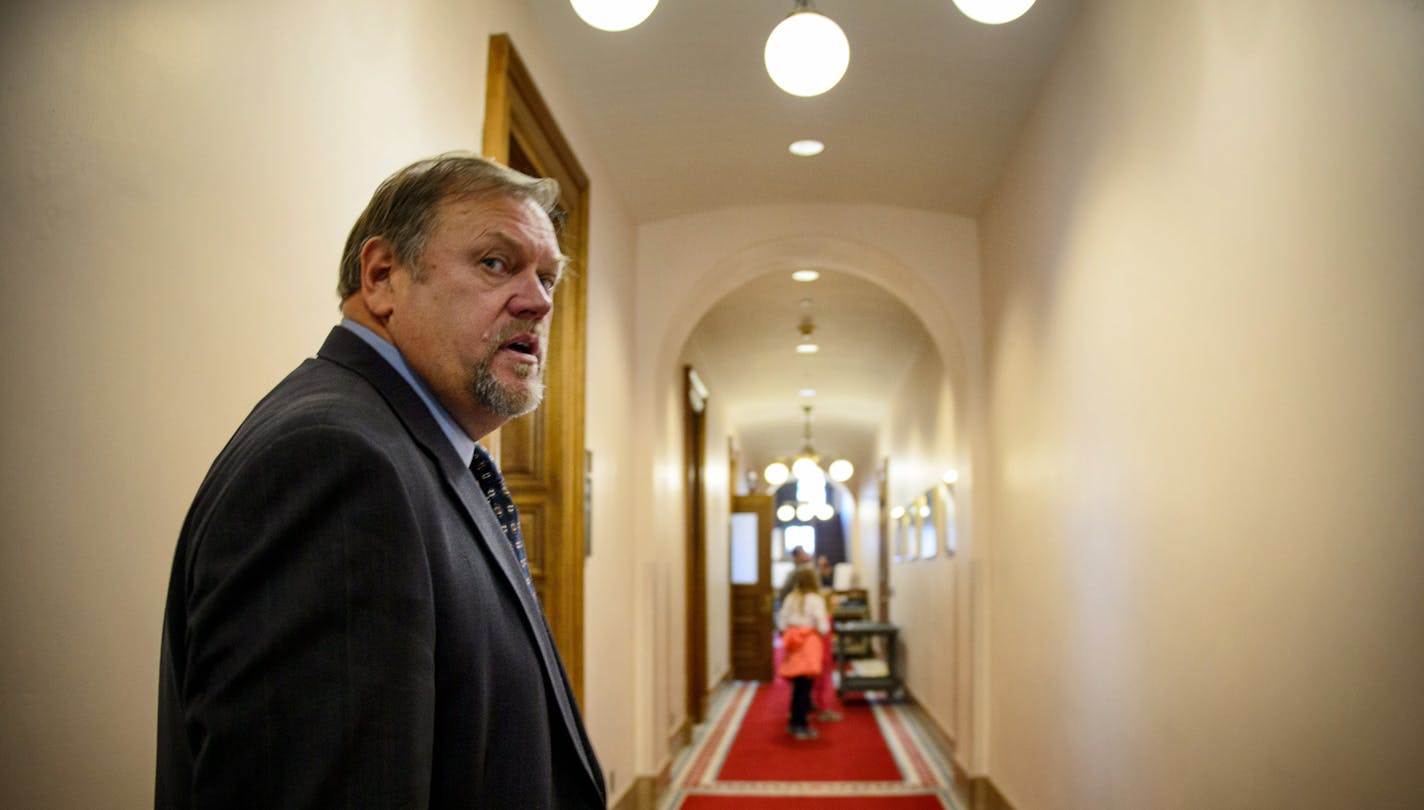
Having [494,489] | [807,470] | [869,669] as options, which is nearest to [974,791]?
[494,489]

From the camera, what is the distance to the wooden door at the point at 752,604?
14484 millimetres

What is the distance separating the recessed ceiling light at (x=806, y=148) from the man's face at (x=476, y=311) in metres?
4.48

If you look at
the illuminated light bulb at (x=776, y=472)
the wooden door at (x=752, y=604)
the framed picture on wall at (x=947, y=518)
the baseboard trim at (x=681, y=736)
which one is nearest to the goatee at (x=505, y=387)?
the framed picture on wall at (x=947, y=518)

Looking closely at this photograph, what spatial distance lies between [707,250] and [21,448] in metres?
5.75

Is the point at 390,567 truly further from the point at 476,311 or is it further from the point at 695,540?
the point at 695,540

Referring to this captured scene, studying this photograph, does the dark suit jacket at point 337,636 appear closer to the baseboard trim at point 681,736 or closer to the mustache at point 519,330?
the mustache at point 519,330

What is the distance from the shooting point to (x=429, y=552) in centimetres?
123

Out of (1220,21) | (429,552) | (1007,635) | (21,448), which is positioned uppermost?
(1220,21)

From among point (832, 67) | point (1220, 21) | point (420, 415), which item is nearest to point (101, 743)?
point (420, 415)

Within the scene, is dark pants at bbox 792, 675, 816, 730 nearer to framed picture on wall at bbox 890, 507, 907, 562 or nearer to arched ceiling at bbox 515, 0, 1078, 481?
framed picture on wall at bbox 890, 507, 907, 562

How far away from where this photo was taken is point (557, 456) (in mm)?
4715

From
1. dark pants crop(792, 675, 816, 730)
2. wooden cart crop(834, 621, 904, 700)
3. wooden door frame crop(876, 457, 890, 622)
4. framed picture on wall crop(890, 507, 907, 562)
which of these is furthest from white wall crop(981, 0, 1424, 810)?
wooden door frame crop(876, 457, 890, 622)

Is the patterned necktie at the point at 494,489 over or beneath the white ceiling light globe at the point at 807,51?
beneath

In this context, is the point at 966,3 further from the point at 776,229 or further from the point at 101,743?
the point at 776,229
